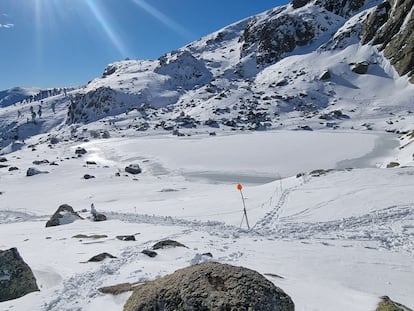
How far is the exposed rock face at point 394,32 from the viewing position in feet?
447

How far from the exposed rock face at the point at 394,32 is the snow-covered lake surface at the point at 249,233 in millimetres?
101698

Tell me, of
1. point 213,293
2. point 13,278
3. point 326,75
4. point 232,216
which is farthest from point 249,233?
point 326,75

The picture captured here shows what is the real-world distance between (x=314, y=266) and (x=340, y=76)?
153 m

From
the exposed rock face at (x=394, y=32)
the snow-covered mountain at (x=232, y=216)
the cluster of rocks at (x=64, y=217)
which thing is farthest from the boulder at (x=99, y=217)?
the exposed rock face at (x=394, y=32)

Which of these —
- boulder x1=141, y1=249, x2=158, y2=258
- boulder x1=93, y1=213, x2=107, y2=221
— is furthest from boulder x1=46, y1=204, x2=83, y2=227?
boulder x1=141, y1=249, x2=158, y2=258

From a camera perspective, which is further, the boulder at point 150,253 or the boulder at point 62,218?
the boulder at point 62,218

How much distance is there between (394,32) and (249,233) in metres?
157

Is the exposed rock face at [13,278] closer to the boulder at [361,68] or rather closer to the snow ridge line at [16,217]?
the snow ridge line at [16,217]

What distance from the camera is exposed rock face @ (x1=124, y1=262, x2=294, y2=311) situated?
636 centimetres

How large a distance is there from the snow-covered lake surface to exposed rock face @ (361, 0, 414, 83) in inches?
4004

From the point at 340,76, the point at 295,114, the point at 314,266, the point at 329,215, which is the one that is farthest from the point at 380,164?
the point at 340,76

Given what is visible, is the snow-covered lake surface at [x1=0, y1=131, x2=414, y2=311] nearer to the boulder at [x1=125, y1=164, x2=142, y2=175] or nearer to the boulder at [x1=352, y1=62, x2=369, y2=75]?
the boulder at [x1=125, y1=164, x2=142, y2=175]

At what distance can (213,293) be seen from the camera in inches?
258

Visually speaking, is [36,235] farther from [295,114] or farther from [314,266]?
[295,114]
